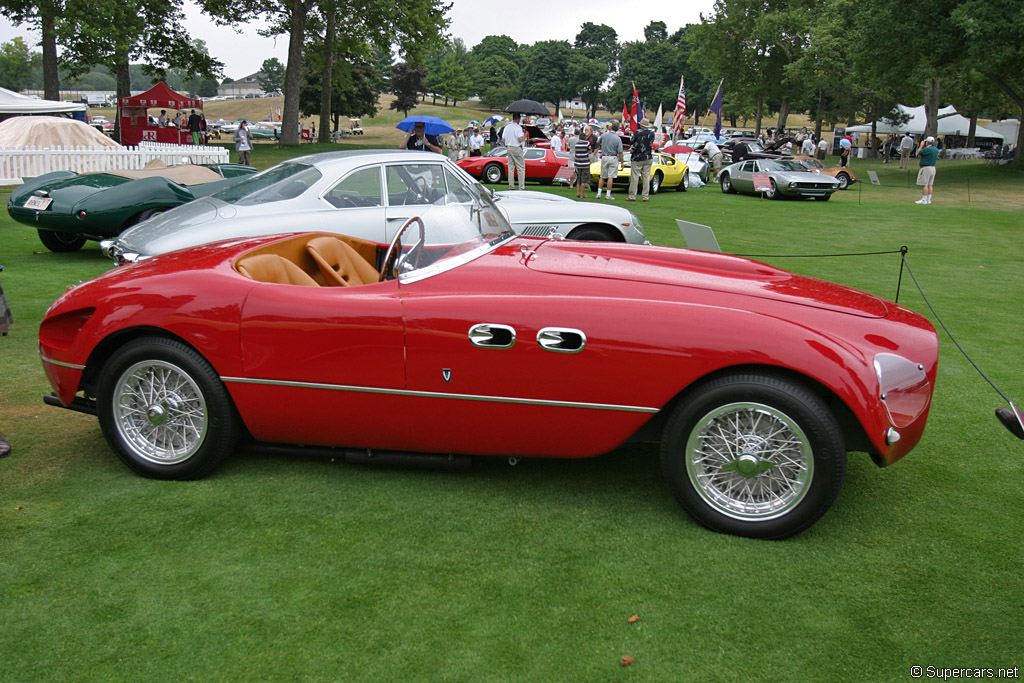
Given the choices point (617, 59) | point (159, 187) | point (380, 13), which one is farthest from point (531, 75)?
point (159, 187)

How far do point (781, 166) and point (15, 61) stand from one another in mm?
112253

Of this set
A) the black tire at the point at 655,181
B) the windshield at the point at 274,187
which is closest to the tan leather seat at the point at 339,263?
the windshield at the point at 274,187

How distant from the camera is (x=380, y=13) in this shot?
34.6 meters

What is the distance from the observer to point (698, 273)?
12.6ft

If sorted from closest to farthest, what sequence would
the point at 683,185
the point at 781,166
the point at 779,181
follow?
the point at 779,181 → the point at 781,166 → the point at 683,185

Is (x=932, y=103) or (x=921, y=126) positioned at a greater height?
(x=921, y=126)

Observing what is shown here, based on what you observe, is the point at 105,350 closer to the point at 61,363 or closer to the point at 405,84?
the point at 61,363

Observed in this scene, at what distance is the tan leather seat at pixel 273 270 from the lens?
3936mm

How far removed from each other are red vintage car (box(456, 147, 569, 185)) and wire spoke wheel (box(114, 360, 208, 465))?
1938 cm

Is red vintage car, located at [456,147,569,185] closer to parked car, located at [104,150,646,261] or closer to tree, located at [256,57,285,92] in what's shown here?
parked car, located at [104,150,646,261]

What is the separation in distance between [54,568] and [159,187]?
7.05m

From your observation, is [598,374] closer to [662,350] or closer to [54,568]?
[662,350]

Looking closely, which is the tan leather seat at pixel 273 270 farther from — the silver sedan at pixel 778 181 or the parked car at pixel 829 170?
the parked car at pixel 829 170

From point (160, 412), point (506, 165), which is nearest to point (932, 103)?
point (506, 165)
